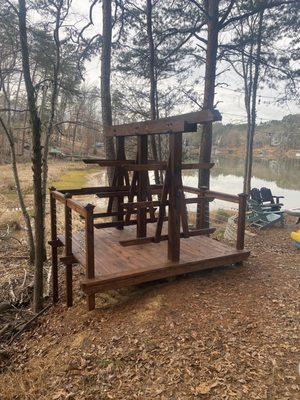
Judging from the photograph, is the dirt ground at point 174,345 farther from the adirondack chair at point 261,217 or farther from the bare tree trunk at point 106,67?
the bare tree trunk at point 106,67

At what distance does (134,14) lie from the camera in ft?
29.1

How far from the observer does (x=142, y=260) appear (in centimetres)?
471

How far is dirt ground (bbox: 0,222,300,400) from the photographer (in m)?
2.91

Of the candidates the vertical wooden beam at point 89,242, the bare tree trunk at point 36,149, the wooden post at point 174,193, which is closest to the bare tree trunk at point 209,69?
the wooden post at point 174,193

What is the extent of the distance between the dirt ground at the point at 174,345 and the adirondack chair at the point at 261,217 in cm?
380

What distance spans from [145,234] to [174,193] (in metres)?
1.47

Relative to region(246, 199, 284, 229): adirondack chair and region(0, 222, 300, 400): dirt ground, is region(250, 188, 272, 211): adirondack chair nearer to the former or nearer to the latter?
region(246, 199, 284, 229): adirondack chair

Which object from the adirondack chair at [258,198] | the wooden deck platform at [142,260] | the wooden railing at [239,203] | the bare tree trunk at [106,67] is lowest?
the wooden deck platform at [142,260]

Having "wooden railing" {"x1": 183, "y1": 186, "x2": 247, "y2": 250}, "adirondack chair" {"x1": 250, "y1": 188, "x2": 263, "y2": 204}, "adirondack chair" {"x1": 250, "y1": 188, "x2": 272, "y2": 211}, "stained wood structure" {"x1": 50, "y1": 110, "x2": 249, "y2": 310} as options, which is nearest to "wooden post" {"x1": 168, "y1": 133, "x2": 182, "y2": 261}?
"stained wood structure" {"x1": 50, "y1": 110, "x2": 249, "y2": 310}

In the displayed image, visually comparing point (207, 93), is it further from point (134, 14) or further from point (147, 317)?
point (147, 317)

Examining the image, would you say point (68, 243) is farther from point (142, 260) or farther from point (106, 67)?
point (106, 67)

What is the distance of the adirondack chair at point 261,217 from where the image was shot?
8734 mm

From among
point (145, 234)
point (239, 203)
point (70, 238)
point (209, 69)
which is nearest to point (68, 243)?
point (70, 238)

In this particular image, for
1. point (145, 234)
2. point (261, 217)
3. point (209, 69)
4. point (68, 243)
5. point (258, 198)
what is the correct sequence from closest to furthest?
1. point (68, 243)
2. point (145, 234)
3. point (209, 69)
4. point (261, 217)
5. point (258, 198)
